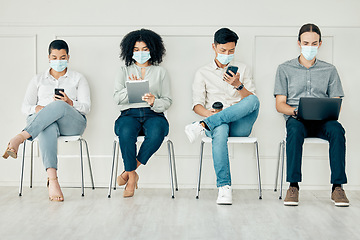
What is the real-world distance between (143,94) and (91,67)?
75 centimetres

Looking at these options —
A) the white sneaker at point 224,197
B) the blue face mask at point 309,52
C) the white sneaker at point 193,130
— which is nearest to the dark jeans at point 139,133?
the white sneaker at point 193,130

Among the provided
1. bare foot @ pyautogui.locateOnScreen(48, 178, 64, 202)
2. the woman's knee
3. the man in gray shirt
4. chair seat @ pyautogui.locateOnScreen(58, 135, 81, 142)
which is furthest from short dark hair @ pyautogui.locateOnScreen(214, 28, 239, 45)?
bare foot @ pyautogui.locateOnScreen(48, 178, 64, 202)

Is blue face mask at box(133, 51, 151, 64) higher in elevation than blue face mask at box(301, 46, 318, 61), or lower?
lower

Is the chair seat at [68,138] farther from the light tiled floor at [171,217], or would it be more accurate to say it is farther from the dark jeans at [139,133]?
the light tiled floor at [171,217]

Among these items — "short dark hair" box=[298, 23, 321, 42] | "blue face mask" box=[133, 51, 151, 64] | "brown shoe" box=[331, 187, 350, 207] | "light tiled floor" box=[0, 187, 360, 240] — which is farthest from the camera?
"blue face mask" box=[133, 51, 151, 64]

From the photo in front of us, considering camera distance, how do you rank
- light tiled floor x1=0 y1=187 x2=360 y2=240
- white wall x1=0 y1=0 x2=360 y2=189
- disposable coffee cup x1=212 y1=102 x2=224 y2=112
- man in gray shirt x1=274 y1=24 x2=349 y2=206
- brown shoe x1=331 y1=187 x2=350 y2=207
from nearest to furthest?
1. light tiled floor x1=0 y1=187 x2=360 y2=240
2. brown shoe x1=331 y1=187 x2=350 y2=207
3. man in gray shirt x1=274 y1=24 x2=349 y2=206
4. disposable coffee cup x1=212 y1=102 x2=224 y2=112
5. white wall x1=0 y1=0 x2=360 y2=189

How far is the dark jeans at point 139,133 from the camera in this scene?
3.26 metres

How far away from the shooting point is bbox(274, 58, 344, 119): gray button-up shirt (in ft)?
11.5

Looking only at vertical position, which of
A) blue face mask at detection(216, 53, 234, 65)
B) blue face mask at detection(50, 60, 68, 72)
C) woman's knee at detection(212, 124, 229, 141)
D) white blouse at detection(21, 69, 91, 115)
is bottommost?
woman's knee at detection(212, 124, 229, 141)

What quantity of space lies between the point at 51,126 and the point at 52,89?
478mm

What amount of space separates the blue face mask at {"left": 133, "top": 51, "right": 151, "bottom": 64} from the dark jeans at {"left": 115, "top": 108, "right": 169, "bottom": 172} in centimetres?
39

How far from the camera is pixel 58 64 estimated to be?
3.60 meters

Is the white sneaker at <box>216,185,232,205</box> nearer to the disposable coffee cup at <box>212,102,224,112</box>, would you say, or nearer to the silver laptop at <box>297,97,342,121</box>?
the disposable coffee cup at <box>212,102,224,112</box>

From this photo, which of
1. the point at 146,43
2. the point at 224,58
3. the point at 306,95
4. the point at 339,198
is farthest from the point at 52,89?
the point at 339,198
